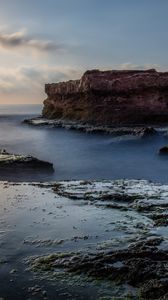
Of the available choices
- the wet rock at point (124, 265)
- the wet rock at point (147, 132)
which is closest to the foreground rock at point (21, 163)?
the wet rock at point (124, 265)

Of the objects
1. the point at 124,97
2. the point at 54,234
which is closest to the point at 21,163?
the point at 54,234

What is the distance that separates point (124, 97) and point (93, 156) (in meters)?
28.7

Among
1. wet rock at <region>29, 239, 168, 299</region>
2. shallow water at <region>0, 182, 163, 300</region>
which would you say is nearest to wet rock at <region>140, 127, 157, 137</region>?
shallow water at <region>0, 182, 163, 300</region>

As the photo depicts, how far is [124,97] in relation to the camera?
62688 millimetres

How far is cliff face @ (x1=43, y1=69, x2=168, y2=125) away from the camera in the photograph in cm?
6150

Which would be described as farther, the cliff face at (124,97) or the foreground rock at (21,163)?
the cliff face at (124,97)

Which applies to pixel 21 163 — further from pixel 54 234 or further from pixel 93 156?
pixel 54 234

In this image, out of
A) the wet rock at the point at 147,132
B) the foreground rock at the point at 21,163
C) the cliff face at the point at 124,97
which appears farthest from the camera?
the cliff face at the point at 124,97

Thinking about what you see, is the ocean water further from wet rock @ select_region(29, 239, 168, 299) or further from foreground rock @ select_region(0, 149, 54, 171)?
wet rock @ select_region(29, 239, 168, 299)

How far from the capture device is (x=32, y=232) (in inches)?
452

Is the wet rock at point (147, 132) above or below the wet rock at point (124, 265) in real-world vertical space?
above

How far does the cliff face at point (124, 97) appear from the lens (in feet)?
202

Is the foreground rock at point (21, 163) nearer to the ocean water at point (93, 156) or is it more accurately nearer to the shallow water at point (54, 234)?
the ocean water at point (93, 156)

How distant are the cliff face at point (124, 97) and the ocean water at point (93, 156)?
31.6 feet
